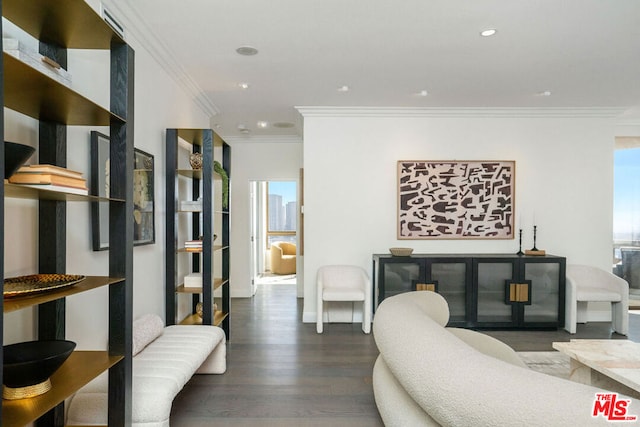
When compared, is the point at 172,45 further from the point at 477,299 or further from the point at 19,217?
the point at 477,299

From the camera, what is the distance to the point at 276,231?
9570 mm

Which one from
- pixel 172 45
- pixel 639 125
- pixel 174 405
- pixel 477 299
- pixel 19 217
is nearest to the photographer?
pixel 19 217

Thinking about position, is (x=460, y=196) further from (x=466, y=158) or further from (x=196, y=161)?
(x=196, y=161)

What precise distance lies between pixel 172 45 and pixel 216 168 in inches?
45.5

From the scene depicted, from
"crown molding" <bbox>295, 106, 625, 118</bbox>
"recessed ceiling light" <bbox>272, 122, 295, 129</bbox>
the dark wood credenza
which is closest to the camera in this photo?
the dark wood credenza

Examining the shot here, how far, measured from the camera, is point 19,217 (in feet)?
5.53

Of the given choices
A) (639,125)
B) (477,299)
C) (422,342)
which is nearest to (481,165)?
(477,299)

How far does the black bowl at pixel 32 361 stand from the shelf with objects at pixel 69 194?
0.17 ft

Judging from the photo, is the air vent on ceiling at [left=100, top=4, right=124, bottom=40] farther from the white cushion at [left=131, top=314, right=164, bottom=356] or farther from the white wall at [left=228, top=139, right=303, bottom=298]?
the white wall at [left=228, top=139, right=303, bottom=298]

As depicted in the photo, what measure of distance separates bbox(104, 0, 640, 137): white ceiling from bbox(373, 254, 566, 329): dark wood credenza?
6.19 feet

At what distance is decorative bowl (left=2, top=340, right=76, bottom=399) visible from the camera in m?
1.31

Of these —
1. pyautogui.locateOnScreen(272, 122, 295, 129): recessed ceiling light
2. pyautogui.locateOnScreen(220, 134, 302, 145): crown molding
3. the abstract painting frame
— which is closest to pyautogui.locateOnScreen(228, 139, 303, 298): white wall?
pyautogui.locateOnScreen(220, 134, 302, 145): crown molding

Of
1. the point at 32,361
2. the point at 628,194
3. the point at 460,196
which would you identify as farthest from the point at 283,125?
the point at 628,194

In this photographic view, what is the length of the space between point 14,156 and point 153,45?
2.09 meters
